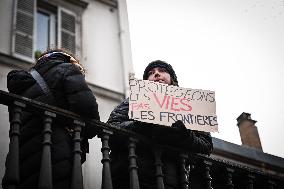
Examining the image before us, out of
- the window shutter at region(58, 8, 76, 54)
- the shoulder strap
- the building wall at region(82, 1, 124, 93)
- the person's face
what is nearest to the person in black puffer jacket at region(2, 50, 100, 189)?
the shoulder strap

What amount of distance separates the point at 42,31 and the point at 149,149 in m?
5.60

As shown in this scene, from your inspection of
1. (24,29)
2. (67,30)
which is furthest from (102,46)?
(24,29)

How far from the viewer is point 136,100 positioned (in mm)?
3527

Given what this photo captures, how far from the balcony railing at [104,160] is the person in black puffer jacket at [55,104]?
68 mm

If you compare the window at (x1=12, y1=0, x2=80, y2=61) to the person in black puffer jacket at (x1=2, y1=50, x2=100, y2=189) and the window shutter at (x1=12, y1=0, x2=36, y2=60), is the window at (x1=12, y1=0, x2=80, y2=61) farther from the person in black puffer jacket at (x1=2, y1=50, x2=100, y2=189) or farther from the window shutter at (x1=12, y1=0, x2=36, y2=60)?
the person in black puffer jacket at (x1=2, y1=50, x2=100, y2=189)

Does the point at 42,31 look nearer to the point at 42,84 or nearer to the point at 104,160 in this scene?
the point at 42,84

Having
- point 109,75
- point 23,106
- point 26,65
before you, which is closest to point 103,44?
point 109,75

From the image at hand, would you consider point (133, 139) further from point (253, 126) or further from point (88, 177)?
point (253, 126)

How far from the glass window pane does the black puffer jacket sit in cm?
491

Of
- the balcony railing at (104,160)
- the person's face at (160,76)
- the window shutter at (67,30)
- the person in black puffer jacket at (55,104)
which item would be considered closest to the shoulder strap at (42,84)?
the person in black puffer jacket at (55,104)

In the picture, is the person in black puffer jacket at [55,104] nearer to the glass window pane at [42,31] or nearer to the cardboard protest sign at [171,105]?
the cardboard protest sign at [171,105]

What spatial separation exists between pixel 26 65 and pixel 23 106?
14.9ft

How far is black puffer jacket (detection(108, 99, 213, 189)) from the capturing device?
11.3 ft

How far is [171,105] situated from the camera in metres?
3.63
